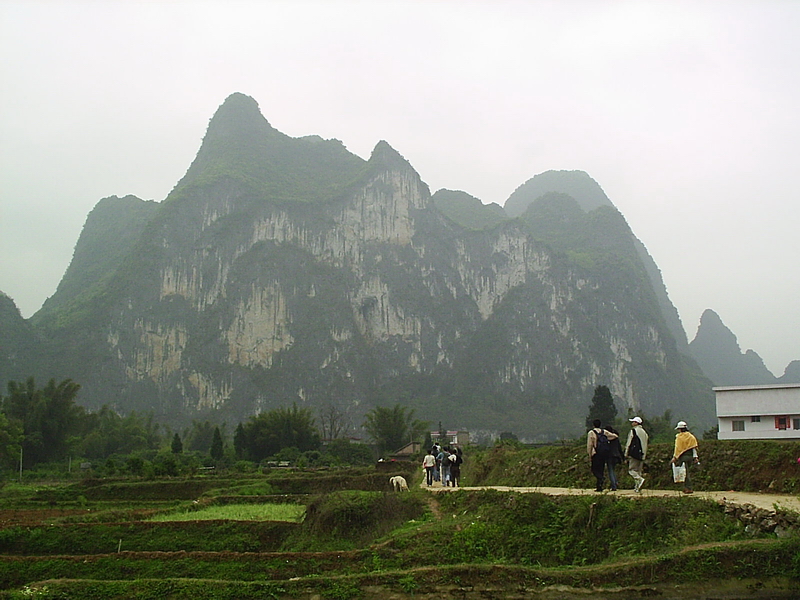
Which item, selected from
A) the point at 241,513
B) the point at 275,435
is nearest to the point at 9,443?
the point at 275,435

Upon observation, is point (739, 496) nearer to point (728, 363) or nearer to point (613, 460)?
point (613, 460)

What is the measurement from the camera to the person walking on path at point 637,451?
10.7 metres

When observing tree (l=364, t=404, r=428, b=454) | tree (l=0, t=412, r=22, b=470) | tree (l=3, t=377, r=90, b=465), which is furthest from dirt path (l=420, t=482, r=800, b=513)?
tree (l=364, t=404, r=428, b=454)

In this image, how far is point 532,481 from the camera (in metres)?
14.1

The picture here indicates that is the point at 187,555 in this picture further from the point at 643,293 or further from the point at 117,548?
the point at 643,293

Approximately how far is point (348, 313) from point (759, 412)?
3802 inches

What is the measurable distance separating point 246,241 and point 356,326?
21761 mm

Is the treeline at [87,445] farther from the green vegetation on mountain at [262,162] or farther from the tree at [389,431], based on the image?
the green vegetation on mountain at [262,162]

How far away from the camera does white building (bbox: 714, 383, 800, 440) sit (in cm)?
2209

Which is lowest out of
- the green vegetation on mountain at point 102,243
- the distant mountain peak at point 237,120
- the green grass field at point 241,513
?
the green grass field at point 241,513

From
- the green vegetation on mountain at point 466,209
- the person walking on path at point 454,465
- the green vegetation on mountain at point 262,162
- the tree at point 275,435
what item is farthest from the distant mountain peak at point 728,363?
the person walking on path at point 454,465

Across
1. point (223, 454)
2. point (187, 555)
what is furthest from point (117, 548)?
point (223, 454)

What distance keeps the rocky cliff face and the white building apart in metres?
83.8

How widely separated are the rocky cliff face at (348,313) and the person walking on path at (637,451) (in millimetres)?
97462
